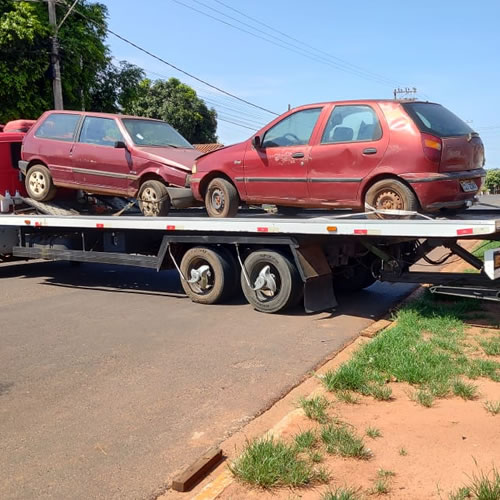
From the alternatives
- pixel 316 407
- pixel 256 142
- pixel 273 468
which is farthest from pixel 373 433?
pixel 256 142

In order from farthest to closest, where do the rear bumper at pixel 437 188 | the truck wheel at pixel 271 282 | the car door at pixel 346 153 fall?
1. the truck wheel at pixel 271 282
2. the car door at pixel 346 153
3. the rear bumper at pixel 437 188

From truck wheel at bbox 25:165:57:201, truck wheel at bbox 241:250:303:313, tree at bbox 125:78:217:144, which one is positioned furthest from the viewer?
tree at bbox 125:78:217:144

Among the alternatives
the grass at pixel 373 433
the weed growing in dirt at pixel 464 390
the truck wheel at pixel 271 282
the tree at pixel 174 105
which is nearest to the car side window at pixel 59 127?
the truck wheel at pixel 271 282

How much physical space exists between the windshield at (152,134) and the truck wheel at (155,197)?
71 centimetres

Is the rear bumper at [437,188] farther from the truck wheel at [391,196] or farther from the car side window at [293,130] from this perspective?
the car side window at [293,130]

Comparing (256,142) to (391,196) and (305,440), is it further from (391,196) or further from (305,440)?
(305,440)

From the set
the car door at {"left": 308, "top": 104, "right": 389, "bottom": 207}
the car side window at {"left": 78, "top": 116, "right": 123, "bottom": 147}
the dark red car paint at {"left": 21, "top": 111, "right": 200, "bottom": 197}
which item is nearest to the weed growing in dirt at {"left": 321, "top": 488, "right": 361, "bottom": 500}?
the car door at {"left": 308, "top": 104, "right": 389, "bottom": 207}

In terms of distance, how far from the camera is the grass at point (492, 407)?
13.7ft

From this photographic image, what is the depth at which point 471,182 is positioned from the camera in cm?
667

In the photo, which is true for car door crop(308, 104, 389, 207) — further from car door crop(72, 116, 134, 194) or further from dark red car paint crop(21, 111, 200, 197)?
car door crop(72, 116, 134, 194)

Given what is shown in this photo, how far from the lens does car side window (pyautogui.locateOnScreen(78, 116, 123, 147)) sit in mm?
9219

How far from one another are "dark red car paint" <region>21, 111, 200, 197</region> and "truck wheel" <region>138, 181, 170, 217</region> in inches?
3.8

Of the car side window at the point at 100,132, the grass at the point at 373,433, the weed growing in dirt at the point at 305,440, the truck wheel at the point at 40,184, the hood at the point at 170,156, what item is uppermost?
the car side window at the point at 100,132

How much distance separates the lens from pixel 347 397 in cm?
448
